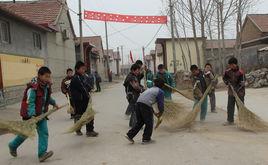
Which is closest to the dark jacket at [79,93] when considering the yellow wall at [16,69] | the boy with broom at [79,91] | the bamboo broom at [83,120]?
the boy with broom at [79,91]

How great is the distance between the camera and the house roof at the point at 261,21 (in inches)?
1943

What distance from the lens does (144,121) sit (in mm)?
9266

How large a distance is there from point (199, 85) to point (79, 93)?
388 cm

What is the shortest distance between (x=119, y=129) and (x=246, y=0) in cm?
2197

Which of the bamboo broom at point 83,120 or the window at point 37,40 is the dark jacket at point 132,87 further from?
the window at point 37,40

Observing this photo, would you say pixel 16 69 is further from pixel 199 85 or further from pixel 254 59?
pixel 254 59

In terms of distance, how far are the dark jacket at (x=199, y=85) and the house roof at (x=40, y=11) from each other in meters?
19.1

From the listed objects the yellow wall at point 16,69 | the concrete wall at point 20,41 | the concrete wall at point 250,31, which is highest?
the concrete wall at point 250,31

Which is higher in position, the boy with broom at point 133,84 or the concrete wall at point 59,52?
the concrete wall at point 59,52

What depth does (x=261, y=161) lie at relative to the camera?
7156 millimetres

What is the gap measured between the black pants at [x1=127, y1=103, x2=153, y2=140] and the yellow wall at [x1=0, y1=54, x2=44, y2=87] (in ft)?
42.2

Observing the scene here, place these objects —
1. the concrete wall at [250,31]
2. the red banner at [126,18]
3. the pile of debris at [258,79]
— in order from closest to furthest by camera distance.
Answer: the pile of debris at [258,79] → the red banner at [126,18] → the concrete wall at [250,31]

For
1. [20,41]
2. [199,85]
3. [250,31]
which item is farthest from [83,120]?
[250,31]

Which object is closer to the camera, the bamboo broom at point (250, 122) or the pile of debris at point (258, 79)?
the bamboo broom at point (250, 122)
